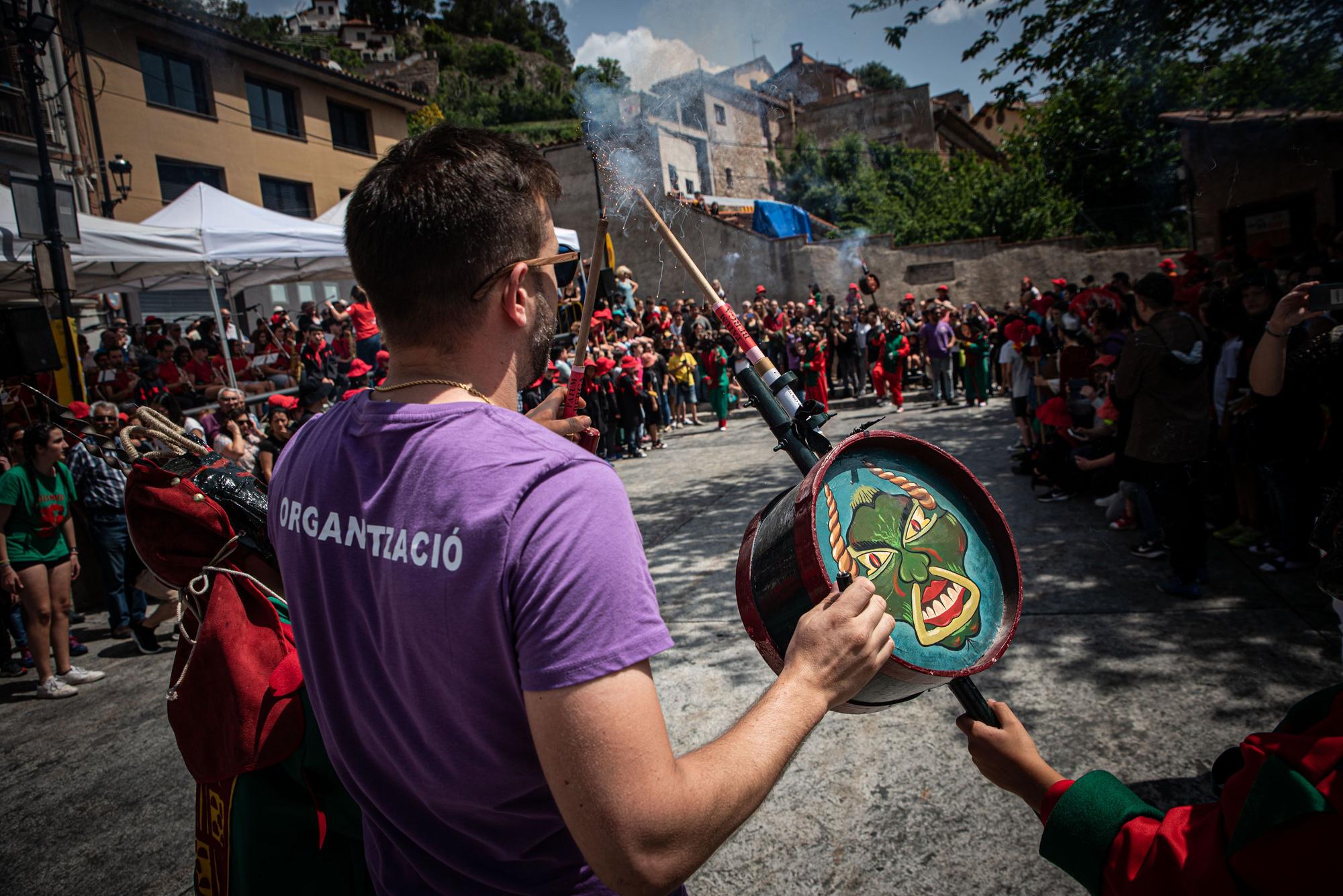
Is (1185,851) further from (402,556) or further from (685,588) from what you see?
(685,588)

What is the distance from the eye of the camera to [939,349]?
13516mm

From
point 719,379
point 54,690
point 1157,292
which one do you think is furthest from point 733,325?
point 719,379

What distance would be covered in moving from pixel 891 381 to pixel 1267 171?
19.4ft

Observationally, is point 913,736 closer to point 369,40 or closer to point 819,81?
point 819,81

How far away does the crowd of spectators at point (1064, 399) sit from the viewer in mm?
4754

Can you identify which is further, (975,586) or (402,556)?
(975,586)

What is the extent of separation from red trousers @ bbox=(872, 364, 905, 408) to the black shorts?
1183cm

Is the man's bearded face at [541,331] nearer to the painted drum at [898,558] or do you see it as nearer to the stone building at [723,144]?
the painted drum at [898,558]

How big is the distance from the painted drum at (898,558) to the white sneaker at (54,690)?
18.9 ft

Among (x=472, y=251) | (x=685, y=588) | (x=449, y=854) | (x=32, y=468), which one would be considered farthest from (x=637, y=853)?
(x=32, y=468)

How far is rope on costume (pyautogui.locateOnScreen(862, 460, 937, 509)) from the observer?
157 cm

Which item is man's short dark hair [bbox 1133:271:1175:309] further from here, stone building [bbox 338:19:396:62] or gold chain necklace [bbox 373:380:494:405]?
stone building [bbox 338:19:396:62]

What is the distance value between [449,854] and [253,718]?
3.24 ft

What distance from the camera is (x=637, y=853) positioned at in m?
0.87
